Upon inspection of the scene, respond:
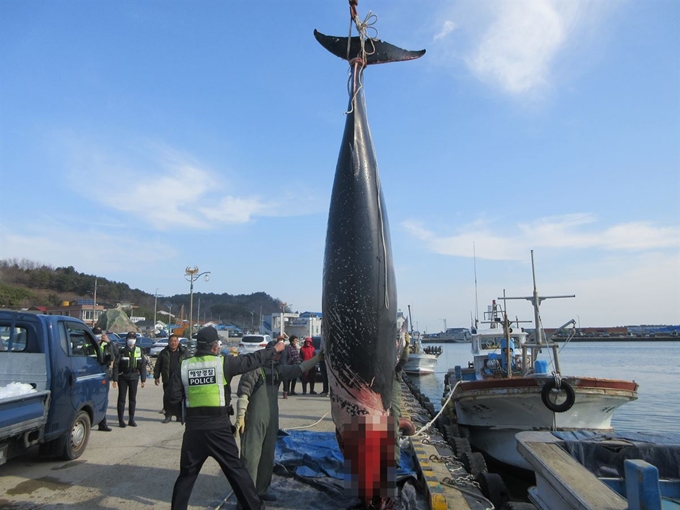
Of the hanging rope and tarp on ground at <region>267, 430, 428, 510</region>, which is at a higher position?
the hanging rope

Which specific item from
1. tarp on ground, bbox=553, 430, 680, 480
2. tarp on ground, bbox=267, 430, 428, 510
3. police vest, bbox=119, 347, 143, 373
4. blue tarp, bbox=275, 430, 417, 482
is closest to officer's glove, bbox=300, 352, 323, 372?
tarp on ground, bbox=267, 430, 428, 510

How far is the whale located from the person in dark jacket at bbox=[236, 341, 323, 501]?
839 millimetres

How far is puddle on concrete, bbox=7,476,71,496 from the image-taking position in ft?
15.7

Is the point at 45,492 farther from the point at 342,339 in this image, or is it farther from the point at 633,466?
the point at 633,466

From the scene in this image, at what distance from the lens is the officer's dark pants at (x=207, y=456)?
148 inches

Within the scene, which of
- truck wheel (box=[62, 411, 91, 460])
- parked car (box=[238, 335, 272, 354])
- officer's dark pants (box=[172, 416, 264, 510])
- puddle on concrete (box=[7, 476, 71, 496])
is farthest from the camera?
parked car (box=[238, 335, 272, 354])

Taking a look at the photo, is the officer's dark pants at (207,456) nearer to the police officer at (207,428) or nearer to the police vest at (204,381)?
the police officer at (207,428)

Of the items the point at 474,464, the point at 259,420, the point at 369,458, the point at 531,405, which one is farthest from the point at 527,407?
the point at 369,458

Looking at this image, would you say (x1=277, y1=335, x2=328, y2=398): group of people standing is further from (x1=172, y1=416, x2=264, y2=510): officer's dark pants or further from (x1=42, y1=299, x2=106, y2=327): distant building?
(x1=42, y1=299, x2=106, y2=327): distant building

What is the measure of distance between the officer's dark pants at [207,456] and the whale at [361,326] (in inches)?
34.2

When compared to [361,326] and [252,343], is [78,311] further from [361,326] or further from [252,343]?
[361,326]

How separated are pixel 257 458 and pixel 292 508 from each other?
556 millimetres

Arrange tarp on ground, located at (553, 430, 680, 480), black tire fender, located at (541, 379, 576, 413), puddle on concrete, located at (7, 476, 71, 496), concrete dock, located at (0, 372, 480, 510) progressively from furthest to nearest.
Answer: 1. black tire fender, located at (541, 379, 576, 413)
2. puddle on concrete, located at (7, 476, 71, 496)
3. concrete dock, located at (0, 372, 480, 510)
4. tarp on ground, located at (553, 430, 680, 480)

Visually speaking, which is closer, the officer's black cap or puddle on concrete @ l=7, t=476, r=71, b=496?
the officer's black cap
